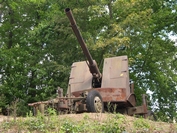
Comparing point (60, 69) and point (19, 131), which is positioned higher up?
point (60, 69)

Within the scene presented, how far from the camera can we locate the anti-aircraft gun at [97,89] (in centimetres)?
888

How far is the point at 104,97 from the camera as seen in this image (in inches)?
Result: 384

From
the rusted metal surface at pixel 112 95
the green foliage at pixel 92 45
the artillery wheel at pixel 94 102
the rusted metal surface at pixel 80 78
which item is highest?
the green foliage at pixel 92 45

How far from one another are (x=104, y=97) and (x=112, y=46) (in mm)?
5276

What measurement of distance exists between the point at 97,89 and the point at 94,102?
3.80 feet

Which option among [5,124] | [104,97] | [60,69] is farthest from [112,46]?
[5,124]

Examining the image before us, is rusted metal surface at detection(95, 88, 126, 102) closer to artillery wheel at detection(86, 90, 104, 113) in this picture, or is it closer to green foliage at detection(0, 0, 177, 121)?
artillery wheel at detection(86, 90, 104, 113)

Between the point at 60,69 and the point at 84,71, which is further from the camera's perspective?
the point at 60,69

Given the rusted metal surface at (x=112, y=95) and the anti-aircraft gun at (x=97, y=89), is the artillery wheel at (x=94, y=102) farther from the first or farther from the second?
the rusted metal surface at (x=112, y=95)

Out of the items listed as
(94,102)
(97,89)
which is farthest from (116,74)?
(94,102)

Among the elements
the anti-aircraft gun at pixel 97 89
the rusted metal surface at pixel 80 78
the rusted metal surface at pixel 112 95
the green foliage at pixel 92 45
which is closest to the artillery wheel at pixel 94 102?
the anti-aircraft gun at pixel 97 89

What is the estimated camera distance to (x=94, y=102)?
8.75m

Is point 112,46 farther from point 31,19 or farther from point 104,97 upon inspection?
point 31,19

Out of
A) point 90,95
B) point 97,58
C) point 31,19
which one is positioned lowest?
point 90,95
